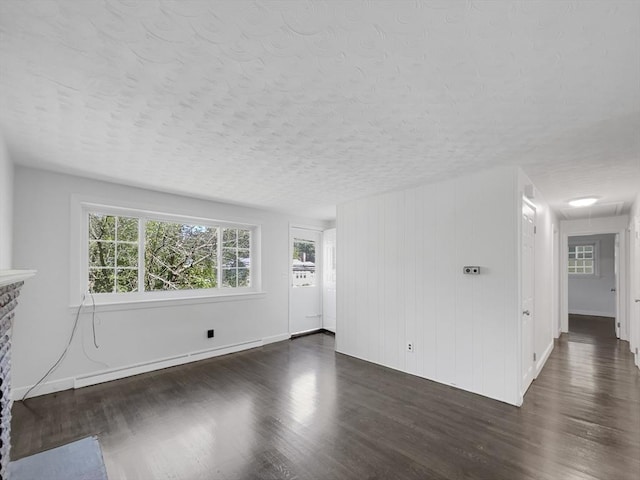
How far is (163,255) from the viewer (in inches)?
168

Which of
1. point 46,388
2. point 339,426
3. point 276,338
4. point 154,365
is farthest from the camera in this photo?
point 276,338

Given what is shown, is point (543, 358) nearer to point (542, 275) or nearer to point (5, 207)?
point (542, 275)

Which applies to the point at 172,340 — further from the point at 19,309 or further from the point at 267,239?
the point at 267,239

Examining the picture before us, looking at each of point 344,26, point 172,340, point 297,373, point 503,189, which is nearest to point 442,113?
point 344,26

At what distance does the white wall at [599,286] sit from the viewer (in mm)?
7672

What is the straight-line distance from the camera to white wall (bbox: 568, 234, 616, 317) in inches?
302

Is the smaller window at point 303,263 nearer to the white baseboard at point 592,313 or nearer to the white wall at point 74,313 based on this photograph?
the white wall at point 74,313

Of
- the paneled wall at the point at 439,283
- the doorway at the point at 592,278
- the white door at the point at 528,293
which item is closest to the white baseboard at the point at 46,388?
the paneled wall at the point at 439,283

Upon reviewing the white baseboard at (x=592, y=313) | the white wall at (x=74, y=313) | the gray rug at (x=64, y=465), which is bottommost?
the white baseboard at (x=592, y=313)

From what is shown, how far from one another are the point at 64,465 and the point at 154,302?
2.05m

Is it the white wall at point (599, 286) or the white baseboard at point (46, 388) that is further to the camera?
the white wall at point (599, 286)

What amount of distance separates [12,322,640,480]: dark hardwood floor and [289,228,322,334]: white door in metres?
1.92

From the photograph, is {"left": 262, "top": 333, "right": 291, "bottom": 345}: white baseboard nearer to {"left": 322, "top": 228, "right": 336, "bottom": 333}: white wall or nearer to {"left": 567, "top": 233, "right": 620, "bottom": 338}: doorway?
{"left": 322, "top": 228, "right": 336, "bottom": 333}: white wall

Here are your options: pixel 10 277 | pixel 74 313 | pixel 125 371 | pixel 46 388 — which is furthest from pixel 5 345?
pixel 125 371
